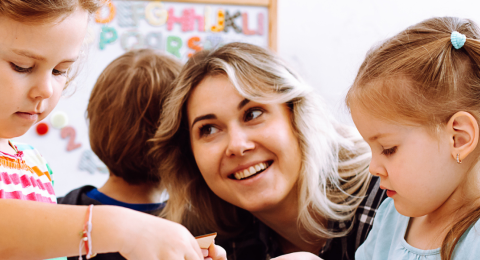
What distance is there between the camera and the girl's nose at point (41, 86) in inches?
27.1

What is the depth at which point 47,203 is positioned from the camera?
62cm

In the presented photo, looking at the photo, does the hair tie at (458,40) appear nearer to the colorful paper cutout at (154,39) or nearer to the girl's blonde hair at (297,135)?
the girl's blonde hair at (297,135)

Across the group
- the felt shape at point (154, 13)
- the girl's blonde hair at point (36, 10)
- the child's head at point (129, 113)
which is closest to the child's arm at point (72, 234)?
the girl's blonde hair at point (36, 10)

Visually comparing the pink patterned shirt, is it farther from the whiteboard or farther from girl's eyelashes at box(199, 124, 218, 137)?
the whiteboard

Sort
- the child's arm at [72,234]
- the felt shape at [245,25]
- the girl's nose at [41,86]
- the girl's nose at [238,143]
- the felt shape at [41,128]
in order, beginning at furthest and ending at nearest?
the felt shape at [245,25], the felt shape at [41,128], the girl's nose at [238,143], the girl's nose at [41,86], the child's arm at [72,234]

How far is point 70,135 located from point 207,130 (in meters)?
1.20

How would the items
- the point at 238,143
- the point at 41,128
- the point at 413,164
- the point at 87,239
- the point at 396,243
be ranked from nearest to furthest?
the point at 87,239 → the point at 413,164 → the point at 396,243 → the point at 238,143 → the point at 41,128

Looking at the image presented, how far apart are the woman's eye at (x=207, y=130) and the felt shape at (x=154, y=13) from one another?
1.15 meters

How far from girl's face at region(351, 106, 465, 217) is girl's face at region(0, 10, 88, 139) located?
520 millimetres

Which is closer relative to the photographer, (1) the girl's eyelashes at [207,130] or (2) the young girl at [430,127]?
(2) the young girl at [430,127]

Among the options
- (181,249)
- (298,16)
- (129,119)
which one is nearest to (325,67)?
(298,16)

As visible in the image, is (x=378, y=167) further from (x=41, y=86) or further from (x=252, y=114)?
(x=41, y=86)

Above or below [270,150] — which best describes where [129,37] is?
above

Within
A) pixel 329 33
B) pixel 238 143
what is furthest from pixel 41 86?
pixel 329 33
